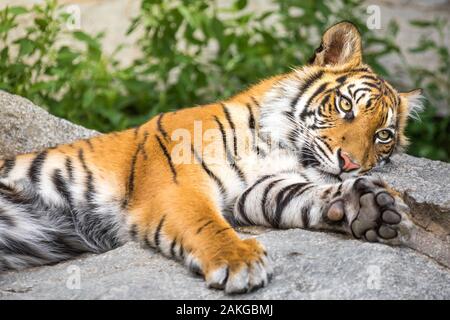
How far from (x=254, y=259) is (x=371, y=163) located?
3.01ft

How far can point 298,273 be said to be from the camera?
2543 millimetres

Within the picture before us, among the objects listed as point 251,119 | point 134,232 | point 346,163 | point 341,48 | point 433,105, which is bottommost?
point 433,105

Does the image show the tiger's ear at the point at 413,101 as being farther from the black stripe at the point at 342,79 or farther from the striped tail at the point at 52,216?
the striped tail at the point at 52,216

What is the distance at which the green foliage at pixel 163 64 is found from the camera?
185 inches

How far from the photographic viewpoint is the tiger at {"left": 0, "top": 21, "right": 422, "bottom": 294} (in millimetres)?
2910

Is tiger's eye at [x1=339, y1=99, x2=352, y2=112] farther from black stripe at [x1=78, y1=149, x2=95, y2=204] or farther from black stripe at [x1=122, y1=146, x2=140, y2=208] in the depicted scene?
black stripe at [x1=78, y1=149, x2=95, y2=204]

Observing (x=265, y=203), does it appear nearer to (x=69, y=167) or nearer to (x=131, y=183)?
(x=131, y=183)

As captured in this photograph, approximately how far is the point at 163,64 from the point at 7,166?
2052 millimetres

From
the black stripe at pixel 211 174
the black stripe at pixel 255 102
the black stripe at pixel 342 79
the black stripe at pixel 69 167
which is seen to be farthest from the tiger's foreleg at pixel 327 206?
the black stripe at pixel 69 167

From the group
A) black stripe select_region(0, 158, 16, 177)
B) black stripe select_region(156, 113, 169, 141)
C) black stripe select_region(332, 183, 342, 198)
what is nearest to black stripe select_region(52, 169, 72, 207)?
black stripe select_region(0, 158, 16, 177)

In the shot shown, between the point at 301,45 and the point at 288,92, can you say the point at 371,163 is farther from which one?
the point at 301,45

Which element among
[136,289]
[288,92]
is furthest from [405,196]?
[136,289]

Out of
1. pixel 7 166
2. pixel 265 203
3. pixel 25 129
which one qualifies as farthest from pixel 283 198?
pixel 25 129
